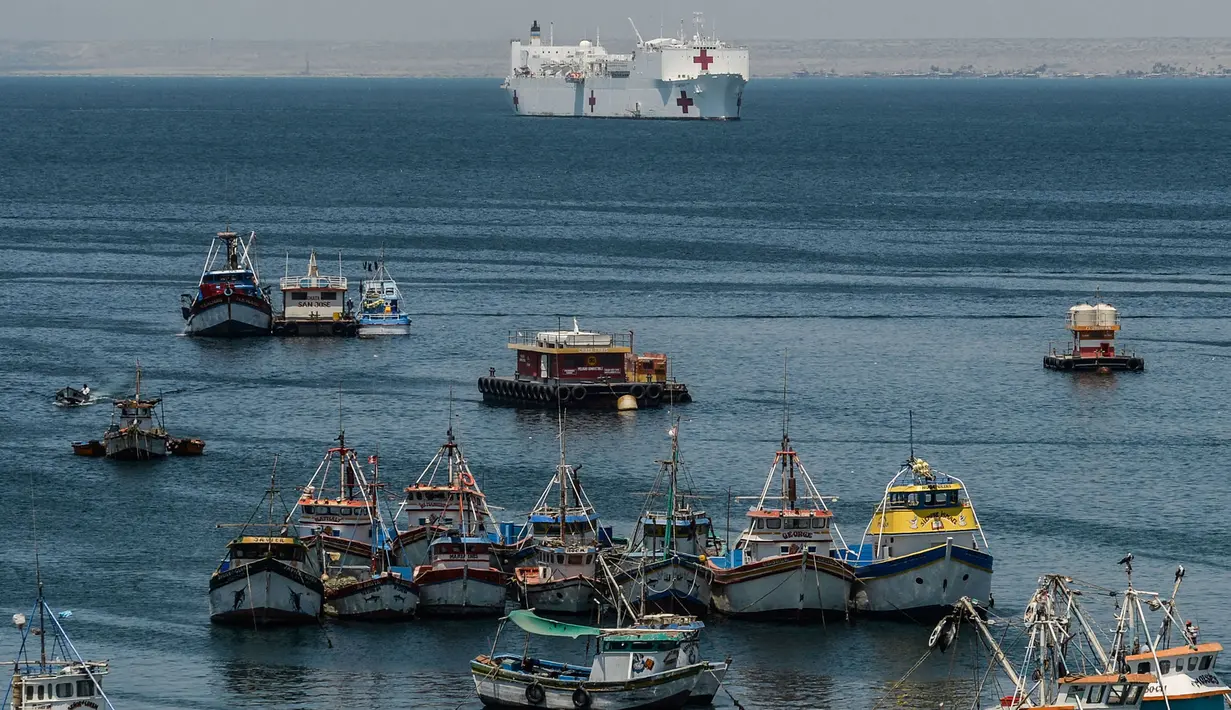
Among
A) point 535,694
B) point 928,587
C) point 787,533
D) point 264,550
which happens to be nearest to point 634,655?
point 535,694

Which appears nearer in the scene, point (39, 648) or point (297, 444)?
point (39, 648)

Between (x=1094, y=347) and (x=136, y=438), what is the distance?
181 ft

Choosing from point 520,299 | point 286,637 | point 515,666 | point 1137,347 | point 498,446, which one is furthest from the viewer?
point 520,299

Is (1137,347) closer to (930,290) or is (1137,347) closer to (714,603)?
(930,290)

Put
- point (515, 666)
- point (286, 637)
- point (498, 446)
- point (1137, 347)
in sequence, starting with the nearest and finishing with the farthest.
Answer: point (515, 666), point (286, 637), point (498, 446), point (1137, 347)

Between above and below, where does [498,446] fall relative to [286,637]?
above

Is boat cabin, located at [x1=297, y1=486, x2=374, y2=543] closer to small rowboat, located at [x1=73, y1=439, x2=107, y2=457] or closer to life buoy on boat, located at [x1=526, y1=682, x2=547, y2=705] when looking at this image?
life buoy on boat, located at [x1=526, y1=682, x2=547, y2=705]

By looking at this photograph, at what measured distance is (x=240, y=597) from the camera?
241ft

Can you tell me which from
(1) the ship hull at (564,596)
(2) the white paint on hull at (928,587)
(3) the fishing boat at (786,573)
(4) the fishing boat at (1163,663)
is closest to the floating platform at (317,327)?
(1) the ship hull at (564,596)

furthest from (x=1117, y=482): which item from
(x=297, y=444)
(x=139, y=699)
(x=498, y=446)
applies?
(x=139, y=699)

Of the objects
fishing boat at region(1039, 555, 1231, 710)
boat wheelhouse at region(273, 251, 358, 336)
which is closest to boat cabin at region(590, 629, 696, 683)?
fishing boat at region(1039, 555, 1231, 710)

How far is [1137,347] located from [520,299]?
4247 cm

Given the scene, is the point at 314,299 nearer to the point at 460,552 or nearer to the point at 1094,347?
the point at 1094,347

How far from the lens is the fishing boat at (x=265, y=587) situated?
7325 cm
